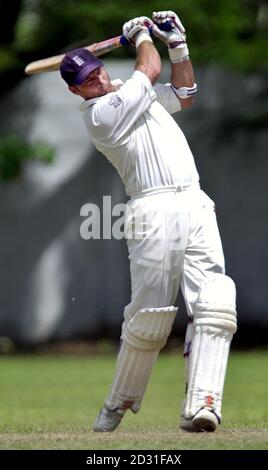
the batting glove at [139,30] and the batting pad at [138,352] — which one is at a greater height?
the batting glove at [139,30]

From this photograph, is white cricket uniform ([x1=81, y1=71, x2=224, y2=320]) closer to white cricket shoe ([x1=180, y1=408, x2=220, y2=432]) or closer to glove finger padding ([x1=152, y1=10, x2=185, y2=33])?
A: glove finger padding ([x1=152, y1=10, x2=185, y2=33])

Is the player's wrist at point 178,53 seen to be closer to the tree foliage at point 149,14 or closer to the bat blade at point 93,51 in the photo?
the bat blade at point 93,51

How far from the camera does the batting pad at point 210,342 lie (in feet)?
22.5

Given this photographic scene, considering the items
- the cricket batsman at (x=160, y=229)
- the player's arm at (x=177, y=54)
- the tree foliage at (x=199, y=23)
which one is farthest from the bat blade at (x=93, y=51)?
the tree foliage at (x=199, y=23)

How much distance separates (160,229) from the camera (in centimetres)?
701

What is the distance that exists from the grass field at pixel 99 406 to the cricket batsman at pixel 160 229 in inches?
14.7

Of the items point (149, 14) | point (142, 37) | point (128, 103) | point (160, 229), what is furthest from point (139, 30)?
point (149, 14)

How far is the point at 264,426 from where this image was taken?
7785 millimetres

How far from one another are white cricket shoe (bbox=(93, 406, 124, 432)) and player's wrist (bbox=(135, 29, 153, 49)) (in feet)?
6.70

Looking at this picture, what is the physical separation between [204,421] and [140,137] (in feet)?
5.07

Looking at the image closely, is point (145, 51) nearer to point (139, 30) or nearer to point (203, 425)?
point (139, 30)

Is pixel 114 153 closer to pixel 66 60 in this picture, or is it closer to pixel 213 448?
pixel 66 60

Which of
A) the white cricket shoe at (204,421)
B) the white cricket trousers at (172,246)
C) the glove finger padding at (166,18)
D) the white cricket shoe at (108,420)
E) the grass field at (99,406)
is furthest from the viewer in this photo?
the white cricket shoe at (108,420)

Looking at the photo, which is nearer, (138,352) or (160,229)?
(160,229)
